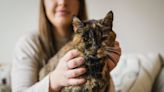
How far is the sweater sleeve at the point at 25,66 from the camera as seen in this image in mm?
1118

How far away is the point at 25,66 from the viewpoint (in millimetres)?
1149

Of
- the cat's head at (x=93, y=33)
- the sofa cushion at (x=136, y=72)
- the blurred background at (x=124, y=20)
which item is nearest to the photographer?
the cat's head at (x=93, y=33)

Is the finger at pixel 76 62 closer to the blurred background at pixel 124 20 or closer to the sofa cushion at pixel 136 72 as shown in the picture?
the sofa cushion at pixel 136 72

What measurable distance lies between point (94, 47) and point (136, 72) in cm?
81

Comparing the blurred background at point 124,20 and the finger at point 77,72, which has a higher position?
the blurred background at point 124,20

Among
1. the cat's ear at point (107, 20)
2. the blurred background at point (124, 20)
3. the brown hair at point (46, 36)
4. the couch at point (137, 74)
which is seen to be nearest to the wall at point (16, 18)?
the blurred background at point (124, 20)

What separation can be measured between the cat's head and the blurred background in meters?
0.96

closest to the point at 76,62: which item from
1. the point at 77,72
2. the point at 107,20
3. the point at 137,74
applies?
the point at 77,72

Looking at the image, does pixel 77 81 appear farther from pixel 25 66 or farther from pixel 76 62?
pixel 25 66

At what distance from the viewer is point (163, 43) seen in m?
1.80

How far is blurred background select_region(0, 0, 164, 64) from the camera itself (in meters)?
1.78

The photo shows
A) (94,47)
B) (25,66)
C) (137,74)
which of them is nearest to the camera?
(94,47)

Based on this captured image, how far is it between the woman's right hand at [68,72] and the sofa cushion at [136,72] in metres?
0.59

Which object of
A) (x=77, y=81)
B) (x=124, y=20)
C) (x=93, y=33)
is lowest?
(x=77, y=81)
